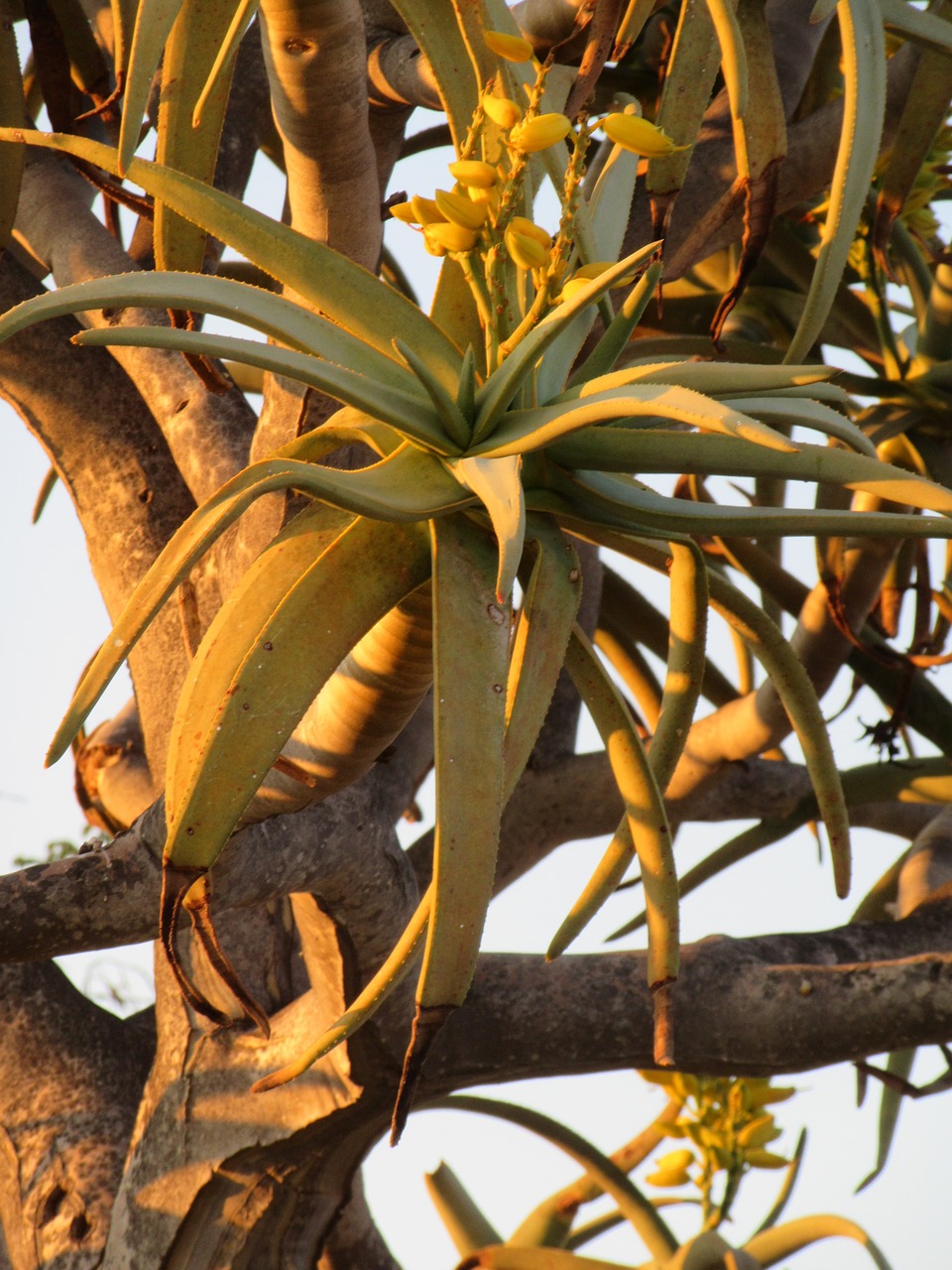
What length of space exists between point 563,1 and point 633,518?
748 mm

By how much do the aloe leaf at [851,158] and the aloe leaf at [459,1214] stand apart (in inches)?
54.9

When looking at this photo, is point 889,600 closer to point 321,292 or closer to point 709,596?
point 709,596

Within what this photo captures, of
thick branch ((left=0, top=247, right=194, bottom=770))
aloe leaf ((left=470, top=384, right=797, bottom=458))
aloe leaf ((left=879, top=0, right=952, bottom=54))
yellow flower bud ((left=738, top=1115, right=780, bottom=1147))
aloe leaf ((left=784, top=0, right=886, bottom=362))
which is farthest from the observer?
yellow flower bud ((left=738, top=1115, right=780, bottom=1147))

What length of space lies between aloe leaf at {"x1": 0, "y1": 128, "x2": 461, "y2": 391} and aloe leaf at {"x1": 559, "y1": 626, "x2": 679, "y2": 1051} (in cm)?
24

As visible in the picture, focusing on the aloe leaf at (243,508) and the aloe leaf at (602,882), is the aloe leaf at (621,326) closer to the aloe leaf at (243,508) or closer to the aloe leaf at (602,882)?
the aloe leaf at (243,508)

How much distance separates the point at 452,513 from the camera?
0.79 meters

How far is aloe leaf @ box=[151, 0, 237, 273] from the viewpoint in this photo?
950 mm

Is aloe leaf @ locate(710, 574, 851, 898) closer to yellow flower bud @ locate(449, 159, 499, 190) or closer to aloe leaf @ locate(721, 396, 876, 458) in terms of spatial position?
aloe leaf @ locate(721, 396, 876, 458)

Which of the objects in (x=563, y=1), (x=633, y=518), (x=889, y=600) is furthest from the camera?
(x=889, y=600)

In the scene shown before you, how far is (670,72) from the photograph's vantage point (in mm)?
999

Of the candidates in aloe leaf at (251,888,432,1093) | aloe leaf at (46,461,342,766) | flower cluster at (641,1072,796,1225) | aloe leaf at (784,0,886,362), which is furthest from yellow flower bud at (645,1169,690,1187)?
aloe leaf at (46,461,342,766)

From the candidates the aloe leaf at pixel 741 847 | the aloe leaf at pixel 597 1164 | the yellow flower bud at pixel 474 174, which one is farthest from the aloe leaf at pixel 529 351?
the aloe leaf at pixel 741 847

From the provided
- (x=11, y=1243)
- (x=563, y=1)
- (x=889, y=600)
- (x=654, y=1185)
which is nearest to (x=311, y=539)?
(x=563, y=1)

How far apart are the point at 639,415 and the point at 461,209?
22 centimetres
